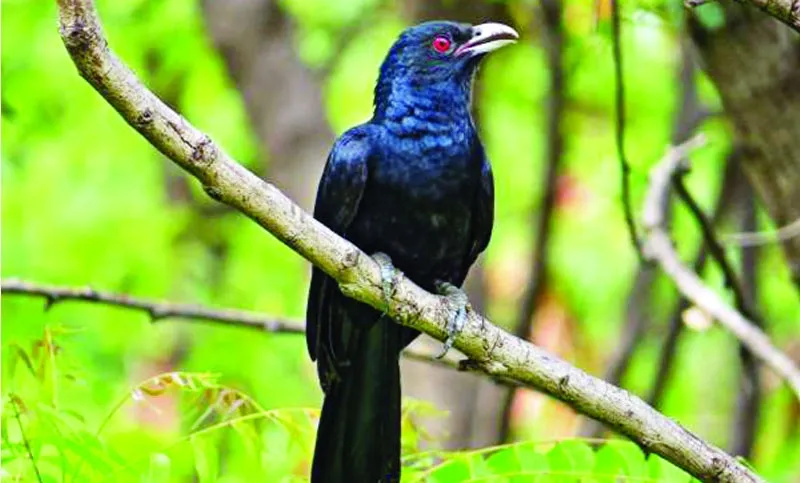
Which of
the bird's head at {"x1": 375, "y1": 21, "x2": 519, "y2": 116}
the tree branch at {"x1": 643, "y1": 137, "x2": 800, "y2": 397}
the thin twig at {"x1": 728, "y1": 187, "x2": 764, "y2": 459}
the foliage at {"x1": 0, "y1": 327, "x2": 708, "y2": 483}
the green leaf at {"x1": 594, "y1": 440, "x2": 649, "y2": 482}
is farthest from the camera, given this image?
the thin twig at {"x1": 728, "y1": 187, "x2": 764, "y2": 459}

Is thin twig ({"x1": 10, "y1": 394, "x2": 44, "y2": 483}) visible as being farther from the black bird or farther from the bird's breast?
the bird's breast

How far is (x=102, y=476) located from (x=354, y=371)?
1.24m

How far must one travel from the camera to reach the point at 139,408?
8430mm

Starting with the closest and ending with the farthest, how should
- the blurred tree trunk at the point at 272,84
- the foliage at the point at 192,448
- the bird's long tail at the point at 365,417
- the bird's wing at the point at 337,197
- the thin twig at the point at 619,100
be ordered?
the foliage at the point at 192,448, the bird's long tail at the point at 365,417, the thin twig at the point at 619,100, the bird's wing at the point at 337,197, the blurred tree trunk at the point at 272,84

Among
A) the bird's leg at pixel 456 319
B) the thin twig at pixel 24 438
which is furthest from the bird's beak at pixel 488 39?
the thin twig at pixel 24 438

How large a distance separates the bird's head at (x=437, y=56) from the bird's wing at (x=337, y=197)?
0.41m

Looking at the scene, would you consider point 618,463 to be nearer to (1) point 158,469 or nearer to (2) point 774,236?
(1) point 158,469

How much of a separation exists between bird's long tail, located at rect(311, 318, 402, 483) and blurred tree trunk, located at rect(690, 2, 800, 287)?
1.28m

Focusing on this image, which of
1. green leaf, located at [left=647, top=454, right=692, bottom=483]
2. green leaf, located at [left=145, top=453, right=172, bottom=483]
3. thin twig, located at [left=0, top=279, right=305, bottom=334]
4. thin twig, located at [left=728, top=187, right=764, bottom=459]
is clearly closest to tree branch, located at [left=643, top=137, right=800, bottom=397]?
thin twig, located at [left=728, top=187, right=764, bottom=459]

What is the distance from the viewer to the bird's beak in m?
4.53

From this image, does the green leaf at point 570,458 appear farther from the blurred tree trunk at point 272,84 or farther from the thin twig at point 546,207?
the blurred tree trunk at point 272,84

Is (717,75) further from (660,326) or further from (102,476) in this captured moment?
(660,326)

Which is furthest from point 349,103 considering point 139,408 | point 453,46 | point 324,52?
point 453,46

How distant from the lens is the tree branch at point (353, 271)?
262 centimetres
